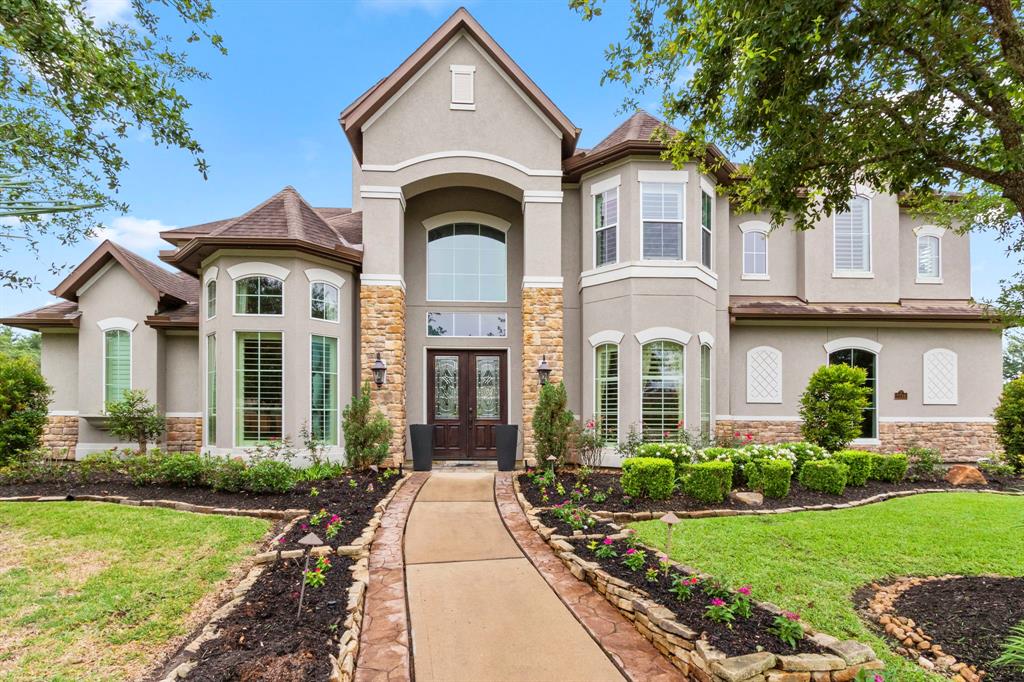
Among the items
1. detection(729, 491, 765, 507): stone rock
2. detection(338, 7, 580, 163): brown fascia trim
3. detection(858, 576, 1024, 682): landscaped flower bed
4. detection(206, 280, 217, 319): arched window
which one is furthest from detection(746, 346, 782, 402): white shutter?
detection(206, 280, 217, 319): arched window

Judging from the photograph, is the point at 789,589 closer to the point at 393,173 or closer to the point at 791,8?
the point at 791,8

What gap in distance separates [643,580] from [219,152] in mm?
5525

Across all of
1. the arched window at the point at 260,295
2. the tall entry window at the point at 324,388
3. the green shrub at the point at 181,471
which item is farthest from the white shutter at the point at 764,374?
the green shrub at the point at 181,471

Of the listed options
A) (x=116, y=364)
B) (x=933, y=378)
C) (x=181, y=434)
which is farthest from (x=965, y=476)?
(x=116, y=364)

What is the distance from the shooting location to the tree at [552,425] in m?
9.23

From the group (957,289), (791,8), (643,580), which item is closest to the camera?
(791,8)

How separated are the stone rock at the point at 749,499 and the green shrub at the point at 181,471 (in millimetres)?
8769

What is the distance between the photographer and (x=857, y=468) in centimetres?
903

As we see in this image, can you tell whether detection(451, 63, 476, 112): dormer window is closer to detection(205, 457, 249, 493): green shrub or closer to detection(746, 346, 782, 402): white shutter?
detection(205, 457, 249, 493): green shrub

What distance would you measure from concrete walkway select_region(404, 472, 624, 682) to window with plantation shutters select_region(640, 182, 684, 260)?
22.3 ft

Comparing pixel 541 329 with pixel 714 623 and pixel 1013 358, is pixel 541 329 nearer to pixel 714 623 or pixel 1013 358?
pixel 714 623

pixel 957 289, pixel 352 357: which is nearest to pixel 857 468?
pixel 957 289

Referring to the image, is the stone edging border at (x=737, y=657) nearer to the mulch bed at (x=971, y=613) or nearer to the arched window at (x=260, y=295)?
the mulch bed at (x=971, y=613)

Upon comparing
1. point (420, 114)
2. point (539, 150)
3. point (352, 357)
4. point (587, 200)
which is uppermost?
point (420, 114)
